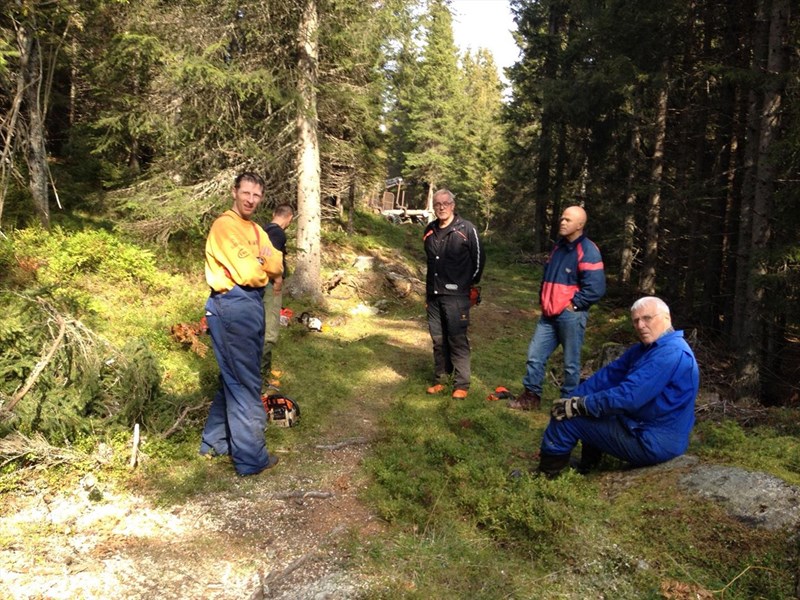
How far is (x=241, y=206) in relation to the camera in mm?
4605

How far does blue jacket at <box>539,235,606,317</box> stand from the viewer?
19.0ft

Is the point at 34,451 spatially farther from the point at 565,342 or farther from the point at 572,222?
the point at 572,222

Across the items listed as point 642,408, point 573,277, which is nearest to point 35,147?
point 573,277

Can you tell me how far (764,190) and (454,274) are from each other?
20.8 ft

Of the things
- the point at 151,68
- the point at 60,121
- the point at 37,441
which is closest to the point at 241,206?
the point at 37,441

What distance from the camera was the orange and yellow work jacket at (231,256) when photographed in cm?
445

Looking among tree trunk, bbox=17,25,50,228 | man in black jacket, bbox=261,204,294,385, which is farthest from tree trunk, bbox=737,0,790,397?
tree trunk, bbox=17,25,50,228

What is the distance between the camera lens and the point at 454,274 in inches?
269

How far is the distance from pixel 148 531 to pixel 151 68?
10.6m

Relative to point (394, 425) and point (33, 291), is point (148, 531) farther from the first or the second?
point (394, 425)

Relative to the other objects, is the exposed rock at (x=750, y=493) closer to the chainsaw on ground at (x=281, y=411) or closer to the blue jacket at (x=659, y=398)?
the blue jacket at (x=659, y=398)

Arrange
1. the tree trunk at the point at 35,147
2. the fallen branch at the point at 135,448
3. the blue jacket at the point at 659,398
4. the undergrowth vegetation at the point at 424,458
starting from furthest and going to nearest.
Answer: the tree trunk at the point at 35,147
the fallen branch at the point at 135,448
the blue jacket at the point at 659,398
the undergrowth vegetation at the point at 424,458

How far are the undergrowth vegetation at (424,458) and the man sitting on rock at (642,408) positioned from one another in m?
0.26

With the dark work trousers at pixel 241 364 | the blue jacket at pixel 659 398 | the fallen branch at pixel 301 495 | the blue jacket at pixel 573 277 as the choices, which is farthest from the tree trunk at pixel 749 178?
the dark work trousers at pixel 241 364
